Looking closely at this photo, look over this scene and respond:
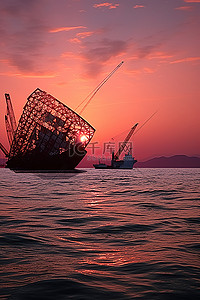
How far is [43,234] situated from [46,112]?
86606 millimetres

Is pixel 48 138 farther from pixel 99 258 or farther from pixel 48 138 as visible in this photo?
pixel 99 258

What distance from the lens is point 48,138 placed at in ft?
332

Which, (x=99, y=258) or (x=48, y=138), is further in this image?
(x=48, y=138)

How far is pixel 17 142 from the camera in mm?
104250

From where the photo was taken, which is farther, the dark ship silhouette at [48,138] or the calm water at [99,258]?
the dark ship silhouette at [48,138]

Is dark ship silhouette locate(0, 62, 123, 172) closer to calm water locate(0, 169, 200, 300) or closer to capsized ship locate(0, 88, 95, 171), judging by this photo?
capsized ship locate(0, 88, 95, 171)

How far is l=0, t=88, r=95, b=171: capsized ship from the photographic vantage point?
96.2 m

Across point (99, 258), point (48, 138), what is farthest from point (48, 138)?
point (99, 258)

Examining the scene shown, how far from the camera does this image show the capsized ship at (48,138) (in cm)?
9625

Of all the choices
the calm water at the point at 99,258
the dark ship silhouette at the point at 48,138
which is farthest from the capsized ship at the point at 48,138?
the calm water at the point at 99,258

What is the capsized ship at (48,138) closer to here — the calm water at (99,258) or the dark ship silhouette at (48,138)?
the dark ship silhouette at (48,138)

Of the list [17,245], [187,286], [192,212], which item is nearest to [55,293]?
[187,286]

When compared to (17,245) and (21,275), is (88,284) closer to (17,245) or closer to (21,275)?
(21,275)

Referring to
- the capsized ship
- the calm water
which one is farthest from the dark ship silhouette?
the calm water
